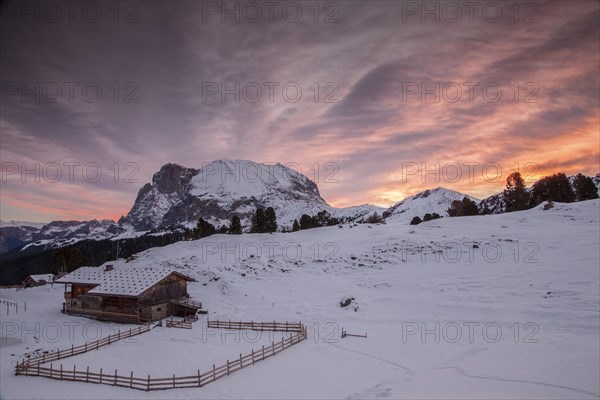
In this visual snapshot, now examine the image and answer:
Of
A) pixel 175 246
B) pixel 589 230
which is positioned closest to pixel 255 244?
pixel 175 246

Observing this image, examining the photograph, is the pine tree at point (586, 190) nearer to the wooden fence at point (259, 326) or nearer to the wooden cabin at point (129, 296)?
the wooden fence at point (259, 326)

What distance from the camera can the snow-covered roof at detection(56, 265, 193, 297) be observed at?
39562 mm

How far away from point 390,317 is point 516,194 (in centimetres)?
8067

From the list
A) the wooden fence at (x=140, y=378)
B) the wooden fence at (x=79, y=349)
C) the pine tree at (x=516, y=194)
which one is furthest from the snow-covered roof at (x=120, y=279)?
the pine tree at (x=516, y=194)

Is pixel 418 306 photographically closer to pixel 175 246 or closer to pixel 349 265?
pixel 349 265

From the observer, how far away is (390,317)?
37.7 meters

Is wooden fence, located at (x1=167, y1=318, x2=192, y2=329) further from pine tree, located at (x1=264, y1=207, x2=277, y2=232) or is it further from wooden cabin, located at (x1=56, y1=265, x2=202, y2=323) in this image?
pine tree, located at (x1=264, y1=207, x2=277, y2=232)

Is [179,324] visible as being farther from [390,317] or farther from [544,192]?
[544,192]

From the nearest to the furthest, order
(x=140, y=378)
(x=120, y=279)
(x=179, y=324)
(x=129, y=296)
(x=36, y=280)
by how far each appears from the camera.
Result: (x=140, y=378) < (x=179, y=324) < (x=129, y=296) < (x=120, y=279) < (x=36, y=280)

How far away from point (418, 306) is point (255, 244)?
40.5m

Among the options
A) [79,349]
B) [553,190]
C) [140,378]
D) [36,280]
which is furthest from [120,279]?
[553,190]

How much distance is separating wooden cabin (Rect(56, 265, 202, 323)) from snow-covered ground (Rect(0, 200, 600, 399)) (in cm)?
256

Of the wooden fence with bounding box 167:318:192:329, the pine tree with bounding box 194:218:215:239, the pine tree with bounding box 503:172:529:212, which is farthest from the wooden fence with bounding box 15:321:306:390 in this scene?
the pine tree with bounding box 503:172:529:212

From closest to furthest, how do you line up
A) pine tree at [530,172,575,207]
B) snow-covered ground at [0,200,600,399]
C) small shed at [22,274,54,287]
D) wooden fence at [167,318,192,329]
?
snow-covered ground at [0,200,600,399] < wooden fence at [167,318,192,329] < small shed at [22,274,54,287] < pine tree at [530,172,575,207]
